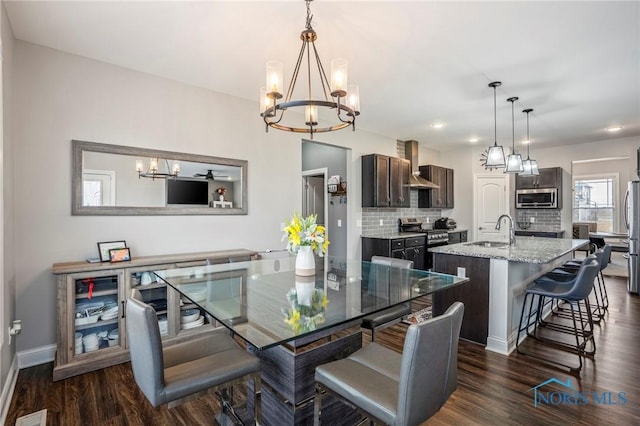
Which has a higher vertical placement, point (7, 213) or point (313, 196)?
point (313, 196)

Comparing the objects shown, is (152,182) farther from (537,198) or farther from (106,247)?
(537,198)

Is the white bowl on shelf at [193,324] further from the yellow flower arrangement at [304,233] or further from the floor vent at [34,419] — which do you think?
the yellow flower arrangement at [304,233]

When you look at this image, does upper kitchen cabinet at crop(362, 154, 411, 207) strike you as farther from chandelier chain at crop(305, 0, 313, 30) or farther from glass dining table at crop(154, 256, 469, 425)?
chandelier chain at crop(305, 0, 313, 30)

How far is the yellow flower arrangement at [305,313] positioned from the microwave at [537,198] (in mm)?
6674

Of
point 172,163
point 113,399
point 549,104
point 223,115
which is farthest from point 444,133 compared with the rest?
point 113,399

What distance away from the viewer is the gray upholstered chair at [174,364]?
1.30 m

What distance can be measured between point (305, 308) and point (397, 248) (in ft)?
13.0

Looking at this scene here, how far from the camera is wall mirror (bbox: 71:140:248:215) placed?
2916mm

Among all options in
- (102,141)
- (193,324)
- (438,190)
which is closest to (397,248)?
(438,190)

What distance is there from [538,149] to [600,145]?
1025 millimetres

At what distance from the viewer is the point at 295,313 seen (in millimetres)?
1460

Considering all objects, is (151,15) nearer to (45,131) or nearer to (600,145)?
(45,131)

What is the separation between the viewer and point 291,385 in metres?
1.59

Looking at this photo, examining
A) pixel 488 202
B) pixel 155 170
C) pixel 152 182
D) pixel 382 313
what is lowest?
pixel 382 313
